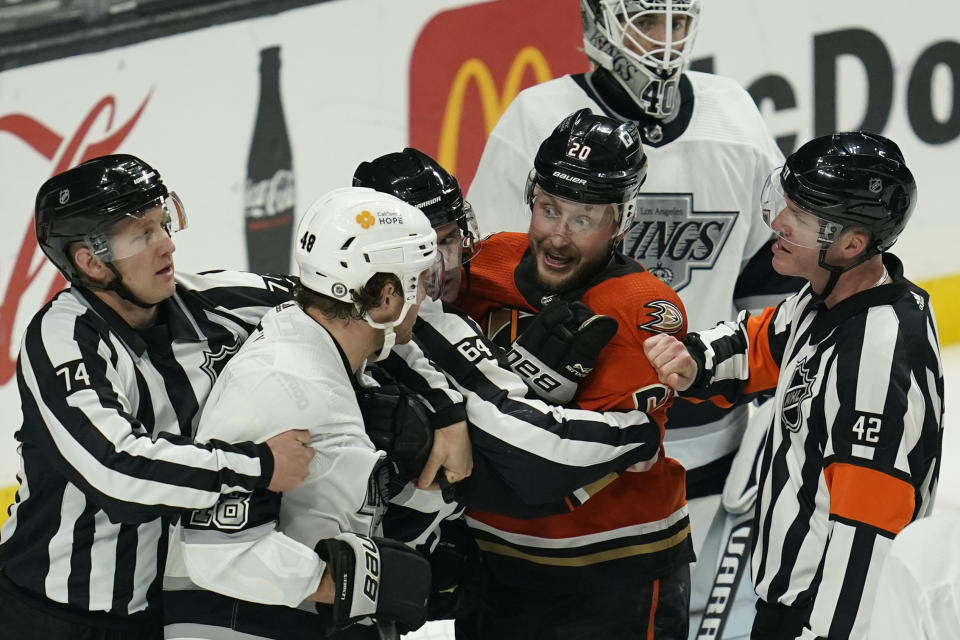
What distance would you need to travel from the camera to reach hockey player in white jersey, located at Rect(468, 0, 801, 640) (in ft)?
10.6

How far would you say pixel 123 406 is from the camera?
2262 millimetres

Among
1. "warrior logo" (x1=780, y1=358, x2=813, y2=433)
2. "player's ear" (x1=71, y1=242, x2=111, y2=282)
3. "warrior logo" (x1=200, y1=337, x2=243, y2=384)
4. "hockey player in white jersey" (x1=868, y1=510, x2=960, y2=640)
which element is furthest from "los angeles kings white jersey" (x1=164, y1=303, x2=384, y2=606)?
"hockey player in white jersey" (x1=868, y1=510, x2=960, y2=640)

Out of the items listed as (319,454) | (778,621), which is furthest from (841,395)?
(319,454)

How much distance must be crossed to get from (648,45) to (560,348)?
1.17 metres

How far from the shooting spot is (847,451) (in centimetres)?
222

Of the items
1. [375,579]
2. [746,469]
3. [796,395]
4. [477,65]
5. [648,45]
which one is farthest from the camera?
[477,65]

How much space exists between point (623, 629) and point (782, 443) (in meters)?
0.50

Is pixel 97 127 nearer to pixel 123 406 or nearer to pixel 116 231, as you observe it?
pixel 116 231

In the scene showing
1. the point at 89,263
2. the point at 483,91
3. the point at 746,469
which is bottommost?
the point at 746,469

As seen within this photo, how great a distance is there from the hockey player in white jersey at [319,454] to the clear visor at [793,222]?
26.4 inches

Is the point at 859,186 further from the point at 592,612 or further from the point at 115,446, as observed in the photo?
the point at 115,446

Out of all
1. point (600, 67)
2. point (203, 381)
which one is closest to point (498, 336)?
point (203, 381)

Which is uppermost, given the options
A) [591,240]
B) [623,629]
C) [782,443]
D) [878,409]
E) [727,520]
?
[591,240]

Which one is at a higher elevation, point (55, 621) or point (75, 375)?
point (75, 375)
